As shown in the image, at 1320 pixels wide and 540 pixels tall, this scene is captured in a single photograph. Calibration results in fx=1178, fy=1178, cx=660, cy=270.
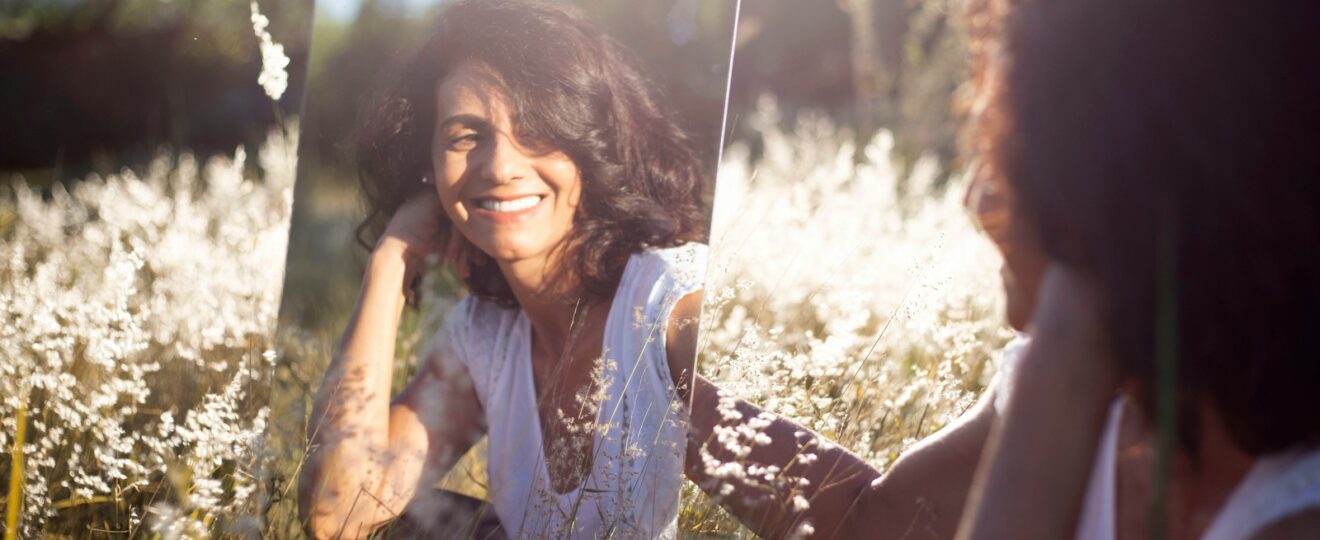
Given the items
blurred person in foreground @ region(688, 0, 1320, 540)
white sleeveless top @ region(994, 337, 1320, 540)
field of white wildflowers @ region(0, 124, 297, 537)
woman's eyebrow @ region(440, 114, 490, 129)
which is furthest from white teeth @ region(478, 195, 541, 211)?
white sleeveless top @ region(994, 337, 1320, 540)

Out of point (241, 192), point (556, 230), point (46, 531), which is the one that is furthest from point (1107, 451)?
point (241, 192)

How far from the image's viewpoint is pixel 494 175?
1.95 meters

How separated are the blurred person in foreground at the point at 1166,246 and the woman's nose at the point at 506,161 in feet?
3.10

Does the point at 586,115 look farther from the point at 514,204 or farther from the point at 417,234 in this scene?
the point at 417,234

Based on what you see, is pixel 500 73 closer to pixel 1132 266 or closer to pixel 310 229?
pixel 310 229

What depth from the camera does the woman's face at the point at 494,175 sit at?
1934 mm

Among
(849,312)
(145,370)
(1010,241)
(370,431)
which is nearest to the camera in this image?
(1010,241)

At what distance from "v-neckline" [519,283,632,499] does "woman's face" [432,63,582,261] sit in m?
0.15

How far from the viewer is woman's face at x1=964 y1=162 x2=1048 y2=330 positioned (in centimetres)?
122

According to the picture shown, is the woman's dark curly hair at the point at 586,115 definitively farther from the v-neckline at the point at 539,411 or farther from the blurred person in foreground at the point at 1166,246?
the blurred person in foreground at the point at 1166,246

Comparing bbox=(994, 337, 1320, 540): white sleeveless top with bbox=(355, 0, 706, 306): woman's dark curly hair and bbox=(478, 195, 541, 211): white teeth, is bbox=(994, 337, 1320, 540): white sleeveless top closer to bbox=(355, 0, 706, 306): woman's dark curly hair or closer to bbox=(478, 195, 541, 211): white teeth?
bbox=(355, 0, 706, 306): woman's dark curly hair

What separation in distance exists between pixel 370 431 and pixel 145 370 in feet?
2.03

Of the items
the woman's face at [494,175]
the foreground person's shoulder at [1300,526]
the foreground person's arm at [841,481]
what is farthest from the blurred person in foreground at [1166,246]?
the woman's face at [494,175]

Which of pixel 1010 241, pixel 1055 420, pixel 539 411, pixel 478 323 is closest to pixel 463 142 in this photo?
pixel 478 323
